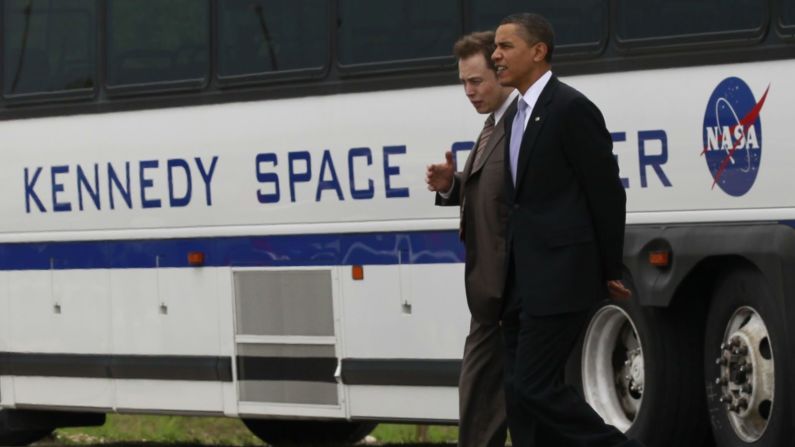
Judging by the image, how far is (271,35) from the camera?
36.6 ft

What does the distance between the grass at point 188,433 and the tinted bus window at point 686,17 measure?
191 inches

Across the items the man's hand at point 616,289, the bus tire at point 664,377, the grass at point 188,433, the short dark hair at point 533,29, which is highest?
the short dark hair at point 533,29

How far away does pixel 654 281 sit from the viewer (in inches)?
376

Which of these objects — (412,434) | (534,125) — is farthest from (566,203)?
(412,434)

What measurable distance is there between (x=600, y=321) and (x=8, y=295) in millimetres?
3891

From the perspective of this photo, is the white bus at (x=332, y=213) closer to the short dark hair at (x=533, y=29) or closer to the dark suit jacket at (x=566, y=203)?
the dark suit jacket at (x=566, y=203)

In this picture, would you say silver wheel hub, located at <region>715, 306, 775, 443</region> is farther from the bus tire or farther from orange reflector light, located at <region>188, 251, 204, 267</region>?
orange reflector light, located at <region>188, 251, 204, 267</region>

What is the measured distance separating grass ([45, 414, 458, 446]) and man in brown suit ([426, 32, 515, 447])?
5.38m

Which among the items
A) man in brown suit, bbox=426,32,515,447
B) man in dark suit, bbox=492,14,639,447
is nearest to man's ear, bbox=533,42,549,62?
man in dark suit, bbox=492,14,639,447

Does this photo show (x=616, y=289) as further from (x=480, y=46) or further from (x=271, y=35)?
(x=271, y=35)

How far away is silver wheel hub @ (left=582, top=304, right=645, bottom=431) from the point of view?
10016 millimetres

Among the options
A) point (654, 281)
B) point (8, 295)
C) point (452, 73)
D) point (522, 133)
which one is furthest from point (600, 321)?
point (8, 295)

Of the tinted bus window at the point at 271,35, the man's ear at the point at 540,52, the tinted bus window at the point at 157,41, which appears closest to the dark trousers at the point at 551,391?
the man's ear at the point at 540,52

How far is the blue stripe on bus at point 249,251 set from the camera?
10500 millimetres
